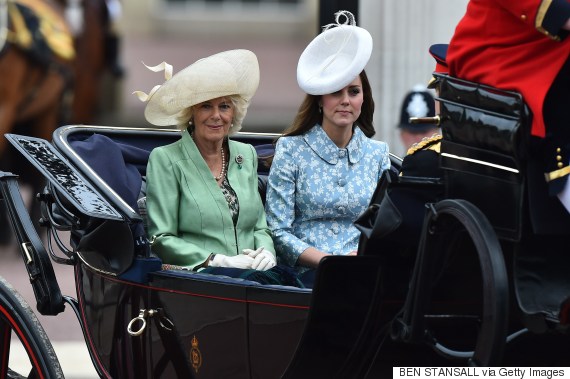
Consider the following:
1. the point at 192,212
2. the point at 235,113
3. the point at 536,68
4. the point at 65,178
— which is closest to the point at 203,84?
the point at 235,113

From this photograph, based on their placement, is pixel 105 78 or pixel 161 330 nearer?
pixel 161 330

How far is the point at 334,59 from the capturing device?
13.0ft

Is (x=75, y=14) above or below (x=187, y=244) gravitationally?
above

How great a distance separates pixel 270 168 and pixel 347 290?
3.61 feet

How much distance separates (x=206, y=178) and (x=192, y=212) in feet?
0.42

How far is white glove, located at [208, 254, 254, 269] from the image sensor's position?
3939 mm

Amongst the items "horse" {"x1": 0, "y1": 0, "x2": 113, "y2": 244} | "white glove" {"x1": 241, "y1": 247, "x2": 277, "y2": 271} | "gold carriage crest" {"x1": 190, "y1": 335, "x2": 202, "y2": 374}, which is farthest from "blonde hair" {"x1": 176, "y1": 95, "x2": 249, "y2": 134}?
"horse" {"x1": 0, "y1": 0, "x2": 113, "y2": 244}

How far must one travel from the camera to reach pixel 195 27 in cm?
2275

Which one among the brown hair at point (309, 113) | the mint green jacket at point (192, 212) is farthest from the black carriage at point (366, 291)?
the brown hair at point (309, 113)

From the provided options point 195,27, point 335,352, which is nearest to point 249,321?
point 335,352

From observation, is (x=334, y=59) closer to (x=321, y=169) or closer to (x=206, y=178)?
(x=321, y=169)

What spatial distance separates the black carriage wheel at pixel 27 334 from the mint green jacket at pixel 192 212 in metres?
0.39

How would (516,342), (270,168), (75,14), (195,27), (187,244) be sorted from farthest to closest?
(195,27) < (75,14) < (270,168) < (187,244) < (516,342)

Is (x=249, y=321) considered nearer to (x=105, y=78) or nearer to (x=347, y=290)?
(x=347, y=290)
